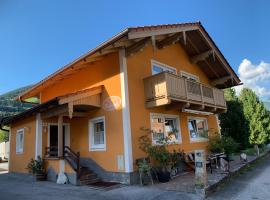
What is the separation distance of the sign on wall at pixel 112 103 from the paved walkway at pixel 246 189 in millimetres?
5536

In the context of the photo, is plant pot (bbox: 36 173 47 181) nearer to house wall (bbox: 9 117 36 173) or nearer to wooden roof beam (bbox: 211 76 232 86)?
house wall (bbox: 9 117 36 173)

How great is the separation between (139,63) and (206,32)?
206 inches

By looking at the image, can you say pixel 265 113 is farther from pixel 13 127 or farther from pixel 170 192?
pixel 13 127

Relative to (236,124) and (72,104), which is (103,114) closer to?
(72,104)


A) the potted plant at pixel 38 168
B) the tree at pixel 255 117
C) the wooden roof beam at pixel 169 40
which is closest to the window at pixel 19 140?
the potted plant at pixel 38 168

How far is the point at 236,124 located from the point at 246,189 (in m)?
14.9

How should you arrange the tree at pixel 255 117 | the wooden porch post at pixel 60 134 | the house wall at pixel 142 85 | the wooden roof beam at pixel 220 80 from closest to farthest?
the house wall at pixel 142 85, the wooden porch post at pixel 60 134, the wooden roof beam at pixel 220 80, the tree at pixel 255 117

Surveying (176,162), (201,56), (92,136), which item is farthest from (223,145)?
(92,136)

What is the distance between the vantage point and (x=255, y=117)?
72.0ft

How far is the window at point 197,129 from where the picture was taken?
1513 cm

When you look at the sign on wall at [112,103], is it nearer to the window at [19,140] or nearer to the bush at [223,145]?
the window at [19,140]

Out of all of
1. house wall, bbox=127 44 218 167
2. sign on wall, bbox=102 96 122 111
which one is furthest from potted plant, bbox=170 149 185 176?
sign on wall, bbox=102 96 122 111

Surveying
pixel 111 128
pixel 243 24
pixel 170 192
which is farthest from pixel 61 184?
pixel 243 24

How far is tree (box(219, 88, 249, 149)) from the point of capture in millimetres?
22234
